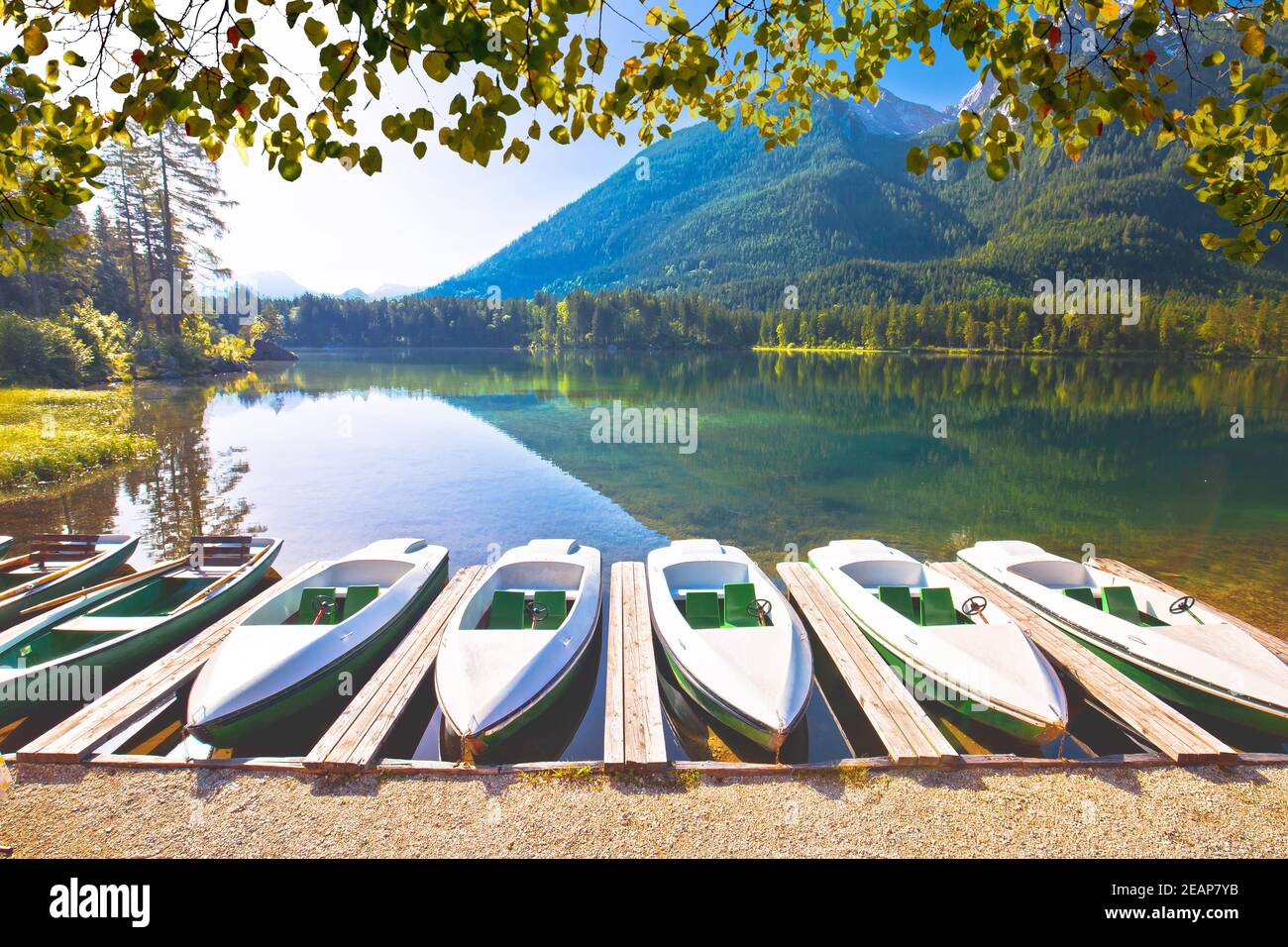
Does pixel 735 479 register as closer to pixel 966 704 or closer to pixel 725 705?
pixel 966 704

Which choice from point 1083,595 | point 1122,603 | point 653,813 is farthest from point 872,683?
point 1083,595

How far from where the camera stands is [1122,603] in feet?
35.4

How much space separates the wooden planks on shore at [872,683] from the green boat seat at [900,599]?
0.75 metres

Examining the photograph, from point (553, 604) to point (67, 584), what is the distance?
9.71 meters

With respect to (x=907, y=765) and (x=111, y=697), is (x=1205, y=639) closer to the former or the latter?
(x=907, y=765)

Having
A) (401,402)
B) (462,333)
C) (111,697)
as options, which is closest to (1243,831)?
(111,697)

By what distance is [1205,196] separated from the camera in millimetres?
3643

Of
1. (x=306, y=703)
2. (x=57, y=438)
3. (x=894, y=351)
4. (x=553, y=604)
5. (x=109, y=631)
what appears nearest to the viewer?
(x=306, y=703)

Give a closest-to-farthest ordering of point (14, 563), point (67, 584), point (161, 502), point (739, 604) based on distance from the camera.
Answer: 1. point (739, 604)
2. point (67, 584)
3. point (14, 563)
4. point (161, 502)

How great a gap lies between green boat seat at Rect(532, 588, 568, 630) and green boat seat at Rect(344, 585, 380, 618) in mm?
2995

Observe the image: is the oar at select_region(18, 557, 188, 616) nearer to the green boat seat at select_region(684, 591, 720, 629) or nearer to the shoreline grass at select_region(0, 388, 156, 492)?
the green boat seat at select_region(684, 591, 720, 629)

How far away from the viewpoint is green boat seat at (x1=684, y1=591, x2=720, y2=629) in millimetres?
10906

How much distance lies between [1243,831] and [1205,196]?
6.58 m

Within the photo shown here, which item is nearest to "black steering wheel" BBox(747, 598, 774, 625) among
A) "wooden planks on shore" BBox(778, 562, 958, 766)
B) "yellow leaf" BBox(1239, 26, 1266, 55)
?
"wooden planks on shore" BBox(778, 562, 958, 766)
